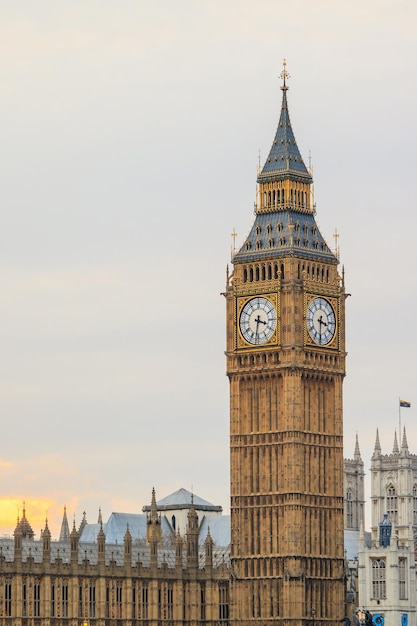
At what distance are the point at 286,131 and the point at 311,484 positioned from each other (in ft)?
91.4

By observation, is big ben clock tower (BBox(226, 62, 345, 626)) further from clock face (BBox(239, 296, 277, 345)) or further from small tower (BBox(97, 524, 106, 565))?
small tower (BBox(97, 524, 106, 565))

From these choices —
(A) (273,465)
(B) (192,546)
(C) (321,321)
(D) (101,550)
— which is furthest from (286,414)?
(D) (101,550)

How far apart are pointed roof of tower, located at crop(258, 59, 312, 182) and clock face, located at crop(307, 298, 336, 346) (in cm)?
1029

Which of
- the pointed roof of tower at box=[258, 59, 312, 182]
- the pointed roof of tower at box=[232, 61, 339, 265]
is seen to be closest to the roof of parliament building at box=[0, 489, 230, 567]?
the pointed roof of tower at box=[232, 61, 339, 265]

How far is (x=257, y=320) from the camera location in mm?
168375

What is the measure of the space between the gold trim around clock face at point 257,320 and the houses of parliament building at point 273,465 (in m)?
0.08

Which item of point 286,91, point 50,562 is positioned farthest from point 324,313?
point 50,562

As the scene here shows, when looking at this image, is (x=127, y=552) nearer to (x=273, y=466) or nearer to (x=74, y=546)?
(x=74, y=546)

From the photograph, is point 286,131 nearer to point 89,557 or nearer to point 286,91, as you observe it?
point 286,91

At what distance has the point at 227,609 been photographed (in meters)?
169

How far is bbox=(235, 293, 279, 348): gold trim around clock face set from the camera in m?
167

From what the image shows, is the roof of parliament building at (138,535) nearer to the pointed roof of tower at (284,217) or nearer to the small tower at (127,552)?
the small tower at (127,552)

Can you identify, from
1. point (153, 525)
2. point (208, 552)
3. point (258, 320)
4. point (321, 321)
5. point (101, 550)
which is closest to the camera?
point (101, 550)

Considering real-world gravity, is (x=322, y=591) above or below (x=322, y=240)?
below
